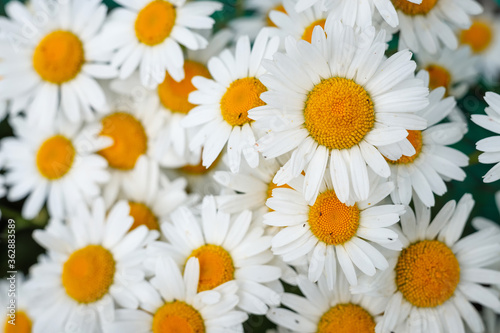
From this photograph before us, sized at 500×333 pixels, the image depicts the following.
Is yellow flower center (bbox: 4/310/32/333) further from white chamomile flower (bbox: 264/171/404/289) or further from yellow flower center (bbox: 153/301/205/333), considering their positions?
white chamomile flower (bbox: 264/171/404/289)

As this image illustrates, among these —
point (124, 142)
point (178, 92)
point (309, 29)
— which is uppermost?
point (309, 29)

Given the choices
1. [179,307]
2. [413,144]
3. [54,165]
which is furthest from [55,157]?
[413,144]

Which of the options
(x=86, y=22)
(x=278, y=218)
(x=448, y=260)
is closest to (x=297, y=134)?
(x=278, y=218)

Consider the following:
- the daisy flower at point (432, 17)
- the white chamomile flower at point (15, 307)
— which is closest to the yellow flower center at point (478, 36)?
the daisy flower at point (432, 17)

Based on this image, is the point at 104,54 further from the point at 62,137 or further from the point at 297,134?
the point at 297,134

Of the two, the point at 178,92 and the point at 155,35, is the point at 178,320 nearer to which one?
the point at 178,92

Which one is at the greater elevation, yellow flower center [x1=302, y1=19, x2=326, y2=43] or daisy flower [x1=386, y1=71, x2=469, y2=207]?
yellow flower center [x1=302, y1=19, x2=326, y2=43]

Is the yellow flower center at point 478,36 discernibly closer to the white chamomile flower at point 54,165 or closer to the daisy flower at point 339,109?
the daisy flower at point 339,109

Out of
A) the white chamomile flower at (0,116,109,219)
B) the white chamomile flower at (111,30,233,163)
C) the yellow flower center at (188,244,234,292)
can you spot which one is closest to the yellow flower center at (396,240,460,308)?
the yellow flower center at (188,244,234,292)
